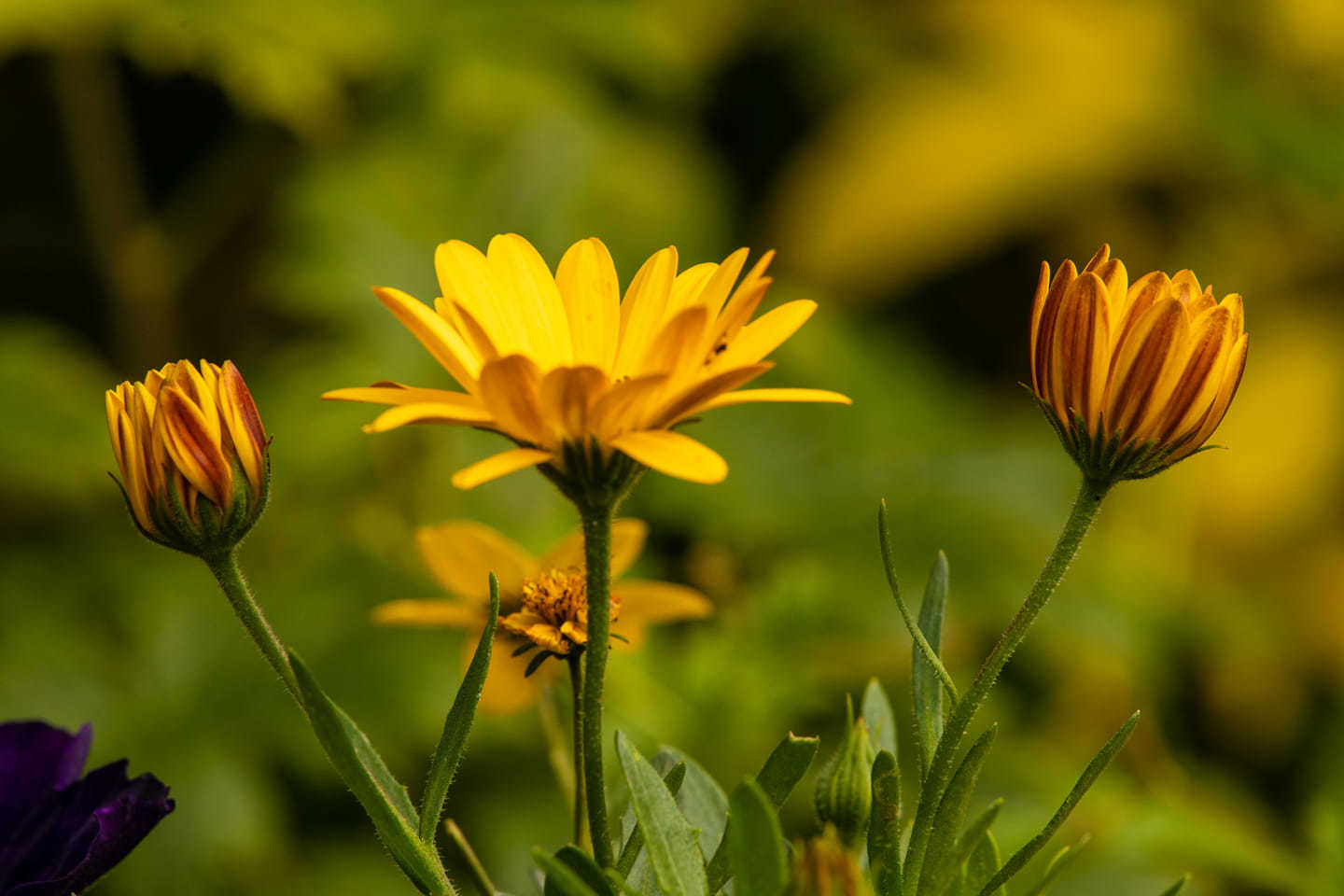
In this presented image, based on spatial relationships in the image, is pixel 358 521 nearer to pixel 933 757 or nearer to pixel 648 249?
pixel 648 249

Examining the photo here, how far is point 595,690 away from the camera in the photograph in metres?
0.37

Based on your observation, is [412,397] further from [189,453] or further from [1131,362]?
[1131,362]

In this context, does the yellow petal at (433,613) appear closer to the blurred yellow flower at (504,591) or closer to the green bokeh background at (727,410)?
the blurred yellow flower at (504,591)

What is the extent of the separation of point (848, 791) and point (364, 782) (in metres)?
0.13

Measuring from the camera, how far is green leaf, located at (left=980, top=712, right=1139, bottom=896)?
1.15 ft

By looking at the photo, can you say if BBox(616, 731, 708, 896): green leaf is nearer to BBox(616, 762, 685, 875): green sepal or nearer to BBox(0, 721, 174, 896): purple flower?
BBox(616, 762, 685, 875): green sepal

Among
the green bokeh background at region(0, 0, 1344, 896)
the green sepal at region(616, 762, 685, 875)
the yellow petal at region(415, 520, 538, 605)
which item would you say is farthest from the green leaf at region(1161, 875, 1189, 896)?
the green bokeh background at region(0, 0, 1344, 896)

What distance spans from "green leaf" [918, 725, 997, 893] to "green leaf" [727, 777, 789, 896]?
0.06 metres

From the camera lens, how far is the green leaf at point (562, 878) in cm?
32

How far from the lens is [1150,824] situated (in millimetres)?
913

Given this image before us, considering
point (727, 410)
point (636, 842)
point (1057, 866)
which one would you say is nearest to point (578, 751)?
point (636, 842)

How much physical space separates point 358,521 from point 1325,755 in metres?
1.19

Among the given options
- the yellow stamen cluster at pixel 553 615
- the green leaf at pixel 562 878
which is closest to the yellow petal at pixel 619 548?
the yellow stamen cluster at pixel 553 615

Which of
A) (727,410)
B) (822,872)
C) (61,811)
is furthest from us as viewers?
(727,410)
